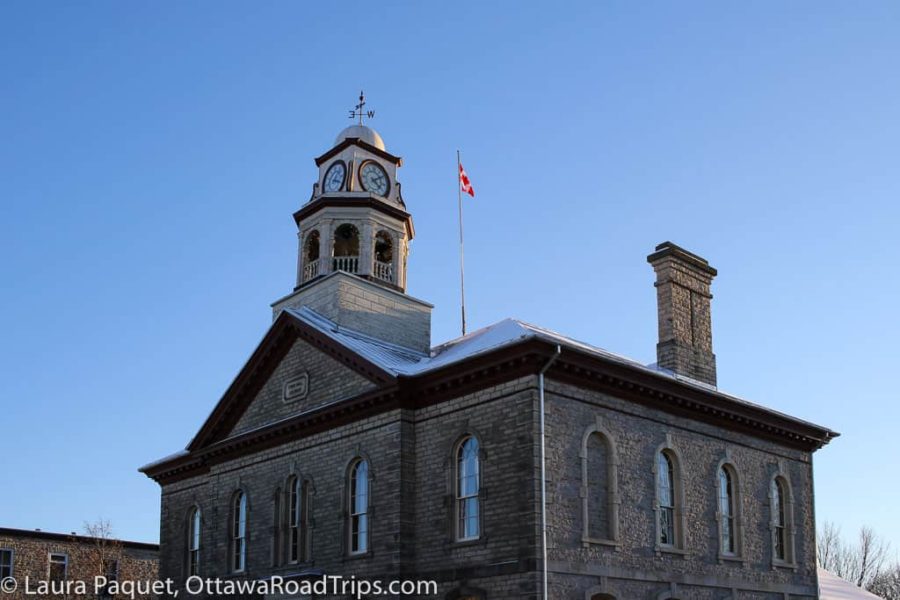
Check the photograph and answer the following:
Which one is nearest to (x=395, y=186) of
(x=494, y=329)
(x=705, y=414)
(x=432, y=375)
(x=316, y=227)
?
(x=316, y=227)

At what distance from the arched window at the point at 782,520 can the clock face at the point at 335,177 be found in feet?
49.9

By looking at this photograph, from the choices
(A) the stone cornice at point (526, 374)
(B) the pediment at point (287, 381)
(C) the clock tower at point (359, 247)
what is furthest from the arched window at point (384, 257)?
(A) the stone cornice at point (526, 374)

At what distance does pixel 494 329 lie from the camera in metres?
28.3

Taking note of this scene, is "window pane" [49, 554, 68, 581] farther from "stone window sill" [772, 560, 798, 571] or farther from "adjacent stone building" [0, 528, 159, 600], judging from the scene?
"stone window sill" [772, 560, 798, 571]

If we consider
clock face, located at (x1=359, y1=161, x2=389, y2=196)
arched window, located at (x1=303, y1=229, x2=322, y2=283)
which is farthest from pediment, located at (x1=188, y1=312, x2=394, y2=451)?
clock face, located at (x1=359, y1=161, x2=389, y2=196)

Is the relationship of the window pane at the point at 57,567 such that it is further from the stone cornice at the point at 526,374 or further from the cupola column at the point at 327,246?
the cupola column at the point at 327,246

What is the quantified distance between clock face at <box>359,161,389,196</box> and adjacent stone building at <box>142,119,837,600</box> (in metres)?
0.05

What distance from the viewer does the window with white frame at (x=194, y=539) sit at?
114ft

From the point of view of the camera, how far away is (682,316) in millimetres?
30484

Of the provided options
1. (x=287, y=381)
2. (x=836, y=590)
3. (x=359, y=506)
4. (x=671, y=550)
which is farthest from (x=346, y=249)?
(x=836, y=590)

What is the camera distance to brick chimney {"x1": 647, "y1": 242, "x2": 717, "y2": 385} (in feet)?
98.3

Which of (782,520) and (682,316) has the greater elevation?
(682,316)

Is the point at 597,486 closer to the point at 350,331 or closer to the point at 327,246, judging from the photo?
the point at 350,331

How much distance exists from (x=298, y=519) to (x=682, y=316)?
38.6ft
